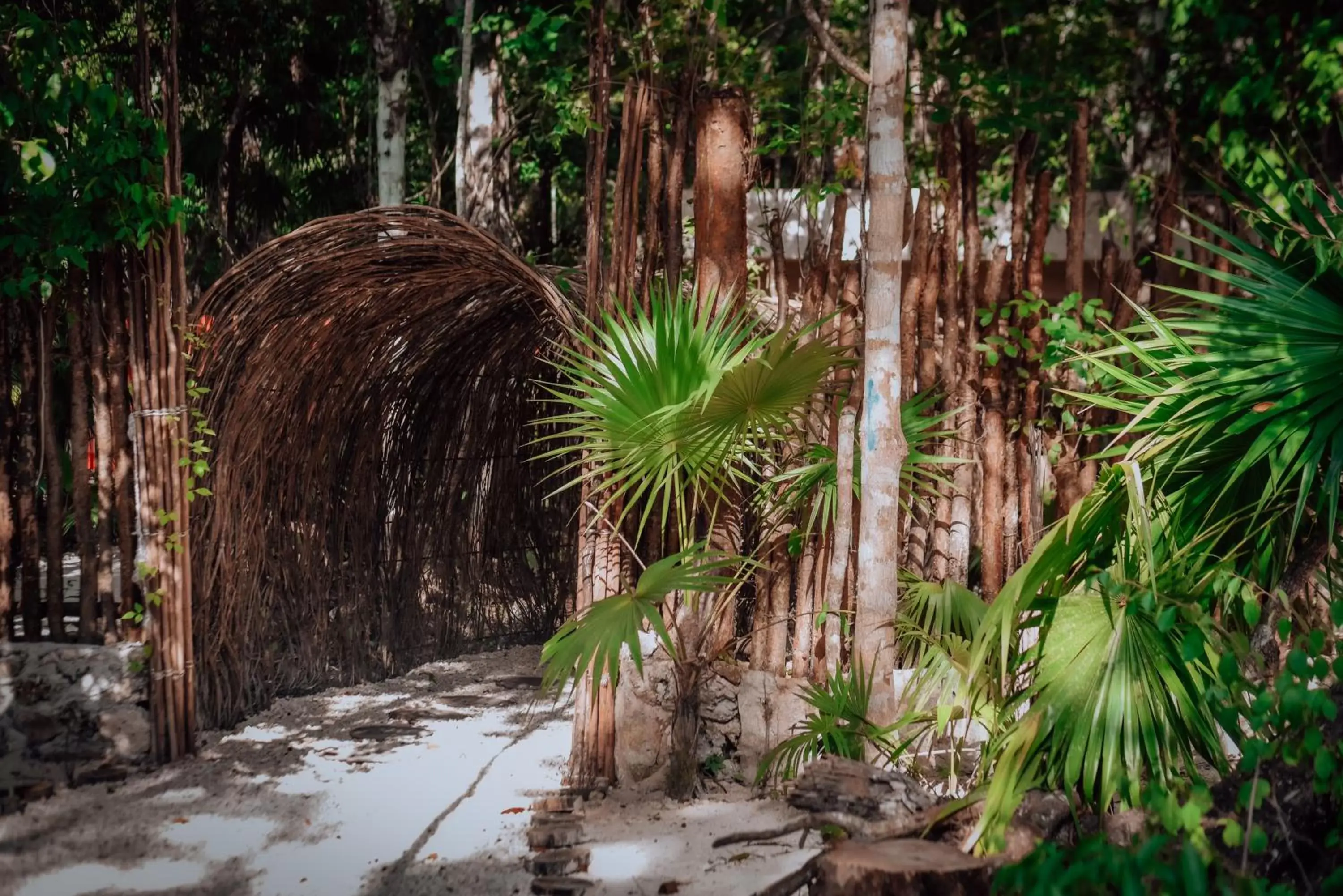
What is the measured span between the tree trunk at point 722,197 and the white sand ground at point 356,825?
203cm

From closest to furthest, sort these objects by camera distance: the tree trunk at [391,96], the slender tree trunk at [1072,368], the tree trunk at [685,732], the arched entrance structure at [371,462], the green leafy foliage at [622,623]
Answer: the green leafy foliage at [622,623]
the tree trunk at [685,732]
the slender tree trunk at [1072,368]
the arched entrance structure at [371,462]
the tree trunk at [391,96]

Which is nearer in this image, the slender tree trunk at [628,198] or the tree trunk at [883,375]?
the tree trunk at [883,375]

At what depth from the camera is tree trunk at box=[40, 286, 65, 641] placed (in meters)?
4.94

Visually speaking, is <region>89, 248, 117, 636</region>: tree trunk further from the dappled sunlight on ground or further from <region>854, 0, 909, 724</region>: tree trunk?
<region>854, 0, 909, 724</region>: tree trunk

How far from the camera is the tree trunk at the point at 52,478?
4941mm

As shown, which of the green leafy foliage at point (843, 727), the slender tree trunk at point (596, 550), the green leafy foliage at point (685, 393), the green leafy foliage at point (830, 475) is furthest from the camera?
the slender tree trunk at point (596, 550)

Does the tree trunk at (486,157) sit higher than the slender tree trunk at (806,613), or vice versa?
the tree trunk at (486,157)

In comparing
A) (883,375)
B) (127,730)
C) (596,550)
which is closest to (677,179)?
(883,375)

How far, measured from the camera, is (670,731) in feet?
15.5

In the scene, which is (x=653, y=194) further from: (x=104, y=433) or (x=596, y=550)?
(x=104, y=433)

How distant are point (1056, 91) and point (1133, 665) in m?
7.62

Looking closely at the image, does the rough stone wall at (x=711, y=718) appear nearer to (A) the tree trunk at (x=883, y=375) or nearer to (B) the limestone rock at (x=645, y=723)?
(B) the limestone rock at (x=645, y=723)

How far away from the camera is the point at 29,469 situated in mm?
5051

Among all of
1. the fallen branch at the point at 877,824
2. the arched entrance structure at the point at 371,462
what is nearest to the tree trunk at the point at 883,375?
the fallen branch at the point at 877,824
